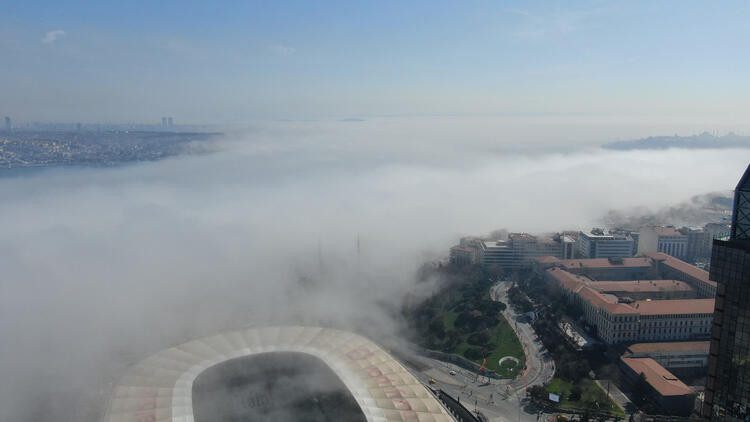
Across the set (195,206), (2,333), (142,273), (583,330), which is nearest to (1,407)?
(2,333)

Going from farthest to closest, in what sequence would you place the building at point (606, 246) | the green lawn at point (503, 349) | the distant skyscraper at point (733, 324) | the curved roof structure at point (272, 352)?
1. the building at point (606, 246)
2. the green lawn at point (503, 349)
3. the curved roof structure at point (272, 352)
4. the distant skyscraper at point (733, 324)

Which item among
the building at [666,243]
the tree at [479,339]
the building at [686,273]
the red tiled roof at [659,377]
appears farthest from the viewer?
the building at [666,243]

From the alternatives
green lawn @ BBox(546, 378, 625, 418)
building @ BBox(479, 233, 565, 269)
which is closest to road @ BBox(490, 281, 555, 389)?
green lawn @ BBox(546, 378, 625, 418)

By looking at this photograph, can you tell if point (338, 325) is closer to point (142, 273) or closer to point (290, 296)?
point (290, 296)

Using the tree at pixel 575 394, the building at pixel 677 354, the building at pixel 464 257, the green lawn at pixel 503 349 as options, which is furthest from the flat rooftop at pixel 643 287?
the tree at pixel 575 394

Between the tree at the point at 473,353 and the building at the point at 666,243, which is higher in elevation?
the building at the point at 666,243

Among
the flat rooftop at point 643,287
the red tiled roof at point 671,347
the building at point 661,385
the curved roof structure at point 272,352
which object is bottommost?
the building at point 661,385

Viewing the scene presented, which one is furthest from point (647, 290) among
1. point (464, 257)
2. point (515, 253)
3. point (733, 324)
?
point (733, 324)

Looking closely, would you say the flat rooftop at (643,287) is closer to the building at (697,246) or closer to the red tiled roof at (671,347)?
the red tiled roof at (671,347)
